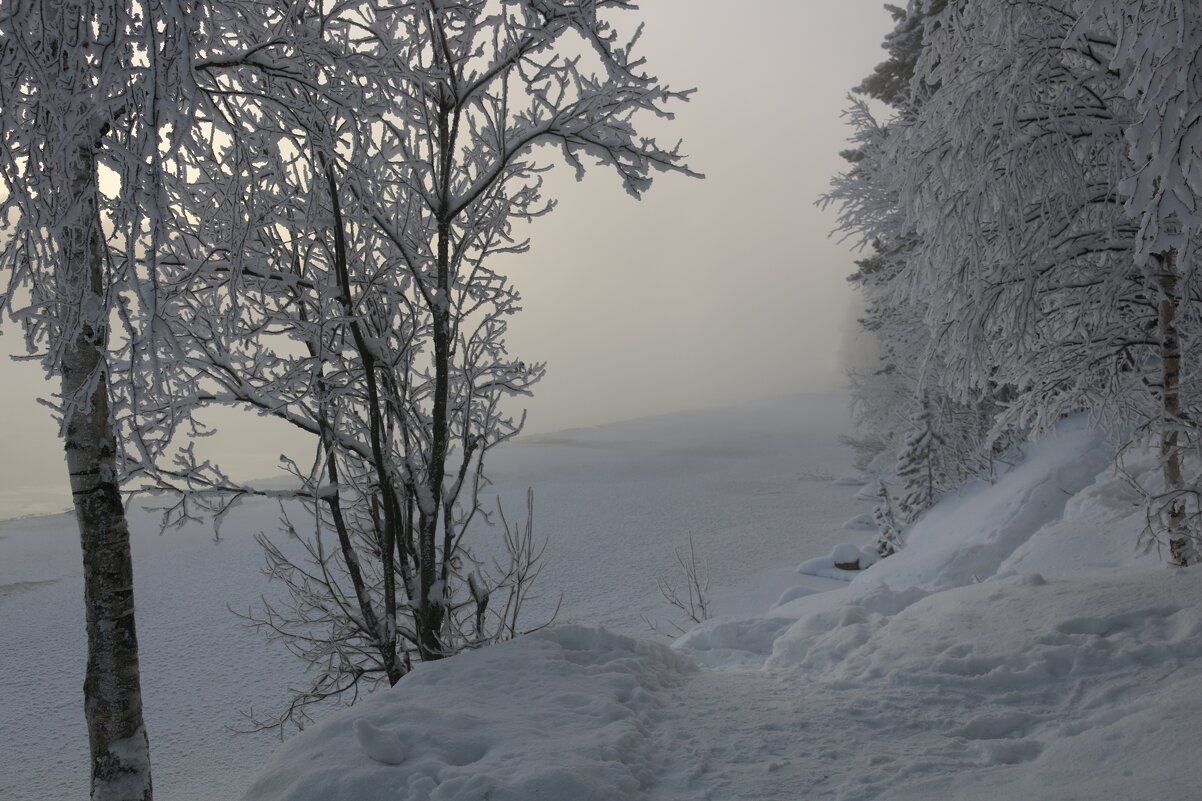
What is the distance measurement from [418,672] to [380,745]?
1.20m

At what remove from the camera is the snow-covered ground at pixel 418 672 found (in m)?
5.30

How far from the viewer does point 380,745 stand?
3639 mm

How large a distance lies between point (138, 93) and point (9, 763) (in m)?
11.8

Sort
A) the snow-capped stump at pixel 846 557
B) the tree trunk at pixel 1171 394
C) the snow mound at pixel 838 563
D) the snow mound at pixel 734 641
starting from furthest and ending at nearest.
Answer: the snow-capped stump at pixel 846 557 < the snow mound at pixel 838 563 < the snow mound at pixel 734 641 < the tree trunk at pixel 1171 394

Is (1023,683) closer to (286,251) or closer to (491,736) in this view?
(491,736)

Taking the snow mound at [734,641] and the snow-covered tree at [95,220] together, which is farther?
the snow mound at [734,641]

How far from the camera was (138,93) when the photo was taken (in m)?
3.12

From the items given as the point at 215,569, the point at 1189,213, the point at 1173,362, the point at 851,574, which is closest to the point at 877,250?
the point at 851,574

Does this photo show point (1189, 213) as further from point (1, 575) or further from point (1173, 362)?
point (1, 575)

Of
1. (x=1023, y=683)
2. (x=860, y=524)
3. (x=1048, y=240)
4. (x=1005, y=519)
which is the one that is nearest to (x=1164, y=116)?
(x=1023, y=683)

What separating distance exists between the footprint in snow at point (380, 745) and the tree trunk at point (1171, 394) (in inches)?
263

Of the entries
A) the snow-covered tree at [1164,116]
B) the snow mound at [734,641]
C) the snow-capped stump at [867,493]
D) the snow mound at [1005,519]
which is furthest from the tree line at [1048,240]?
the snow-capped stump at [867,493]

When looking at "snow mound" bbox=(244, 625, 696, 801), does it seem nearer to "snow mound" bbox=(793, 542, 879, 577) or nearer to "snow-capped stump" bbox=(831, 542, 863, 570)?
"snow mound" bbox=(793, 542, 879, 577)

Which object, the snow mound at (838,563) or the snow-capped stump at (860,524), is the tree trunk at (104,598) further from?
the snow-capped stump at (860,524)
